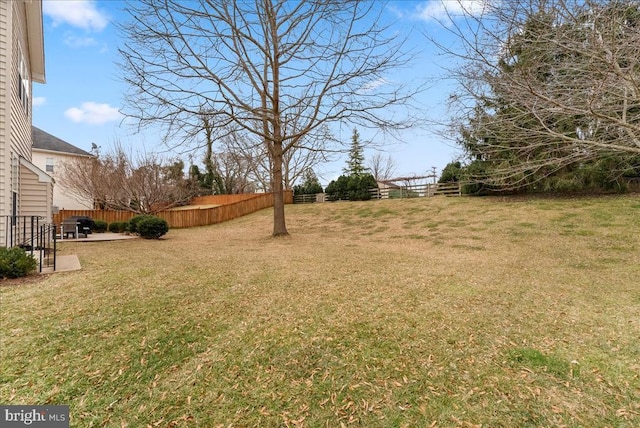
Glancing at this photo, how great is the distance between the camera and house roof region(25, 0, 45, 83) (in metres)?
8.63

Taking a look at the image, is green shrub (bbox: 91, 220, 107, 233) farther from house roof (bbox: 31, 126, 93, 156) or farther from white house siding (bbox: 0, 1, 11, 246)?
white house siding (bbox: 0, 1, 11, 246)

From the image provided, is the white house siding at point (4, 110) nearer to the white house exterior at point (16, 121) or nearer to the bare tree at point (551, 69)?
the white house exterior at point (16, 121)

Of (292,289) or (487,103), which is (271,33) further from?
(292,289)

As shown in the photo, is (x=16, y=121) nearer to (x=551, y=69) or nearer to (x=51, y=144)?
(x=551, y=69)

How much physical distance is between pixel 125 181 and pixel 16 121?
32.9ft

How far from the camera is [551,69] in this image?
14.5 ft

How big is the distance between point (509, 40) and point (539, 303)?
12.1 ft

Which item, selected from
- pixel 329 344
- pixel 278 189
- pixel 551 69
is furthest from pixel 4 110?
pixel 551 69

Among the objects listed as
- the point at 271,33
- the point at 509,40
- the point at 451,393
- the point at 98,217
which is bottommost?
the point at 451,393

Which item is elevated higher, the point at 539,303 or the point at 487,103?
the point at 487,103

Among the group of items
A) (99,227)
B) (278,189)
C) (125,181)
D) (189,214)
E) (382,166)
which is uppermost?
(382,166)

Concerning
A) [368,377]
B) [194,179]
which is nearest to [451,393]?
[368,377]

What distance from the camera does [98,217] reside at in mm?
19500

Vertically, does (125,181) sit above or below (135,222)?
above
